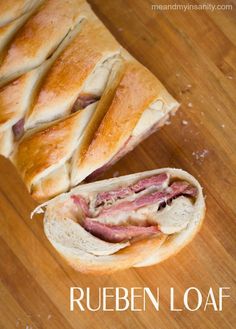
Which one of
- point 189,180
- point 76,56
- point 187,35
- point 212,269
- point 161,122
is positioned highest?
point 76,56

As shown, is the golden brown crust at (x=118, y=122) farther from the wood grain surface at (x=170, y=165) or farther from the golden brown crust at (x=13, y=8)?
the golden brown crust at (x=13, y=8)

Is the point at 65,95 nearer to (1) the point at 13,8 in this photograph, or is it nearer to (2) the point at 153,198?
(1) the point at 13,8

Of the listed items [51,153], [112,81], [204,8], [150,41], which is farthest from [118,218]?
[204,8]

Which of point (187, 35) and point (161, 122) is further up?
point (187, 35)

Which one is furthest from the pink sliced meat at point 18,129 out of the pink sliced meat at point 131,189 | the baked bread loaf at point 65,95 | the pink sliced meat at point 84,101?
the pink sliced meat at point 131,189

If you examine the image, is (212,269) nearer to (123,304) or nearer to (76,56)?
(123,304)

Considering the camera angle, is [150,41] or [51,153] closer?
[51,153]

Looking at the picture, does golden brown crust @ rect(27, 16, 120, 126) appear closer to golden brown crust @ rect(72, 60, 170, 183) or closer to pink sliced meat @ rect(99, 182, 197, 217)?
golden brown crust @ rect(72, 60, 170, 183)
